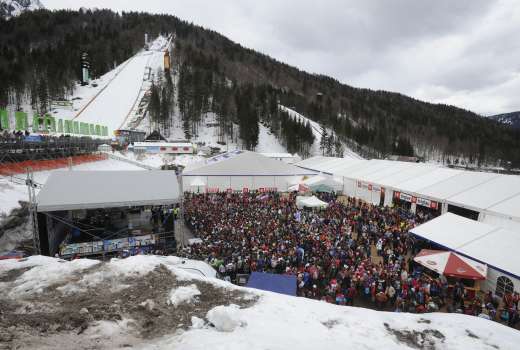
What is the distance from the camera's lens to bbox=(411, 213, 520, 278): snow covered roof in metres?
9.35

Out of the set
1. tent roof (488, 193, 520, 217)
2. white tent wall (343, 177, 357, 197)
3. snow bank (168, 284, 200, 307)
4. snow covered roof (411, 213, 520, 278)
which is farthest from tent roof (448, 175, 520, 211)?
snow bank (168, 284, 200, 307)

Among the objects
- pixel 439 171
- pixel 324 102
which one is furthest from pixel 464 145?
pixel 439 171

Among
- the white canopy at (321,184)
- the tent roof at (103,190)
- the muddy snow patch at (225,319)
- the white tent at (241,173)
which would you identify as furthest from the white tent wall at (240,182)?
the muddy snow patch at (225,319)

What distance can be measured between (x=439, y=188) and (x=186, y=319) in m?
19.0

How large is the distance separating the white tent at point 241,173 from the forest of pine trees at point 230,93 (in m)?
34.6

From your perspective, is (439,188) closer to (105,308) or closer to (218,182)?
(218,182)

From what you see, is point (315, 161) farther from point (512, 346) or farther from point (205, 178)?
point (512, 346)

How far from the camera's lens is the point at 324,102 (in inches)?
4080

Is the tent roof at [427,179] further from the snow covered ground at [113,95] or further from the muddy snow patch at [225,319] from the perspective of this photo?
the snow covered ground at [113,95]

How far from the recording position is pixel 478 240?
10.8m

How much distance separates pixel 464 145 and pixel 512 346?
104 metres

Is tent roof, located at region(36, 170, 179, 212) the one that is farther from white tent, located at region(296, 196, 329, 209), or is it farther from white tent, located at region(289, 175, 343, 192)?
white tent, located at region(289, 175, 343, 192)

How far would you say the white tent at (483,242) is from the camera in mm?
9136

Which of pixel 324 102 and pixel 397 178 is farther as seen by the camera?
pixel 324 102
